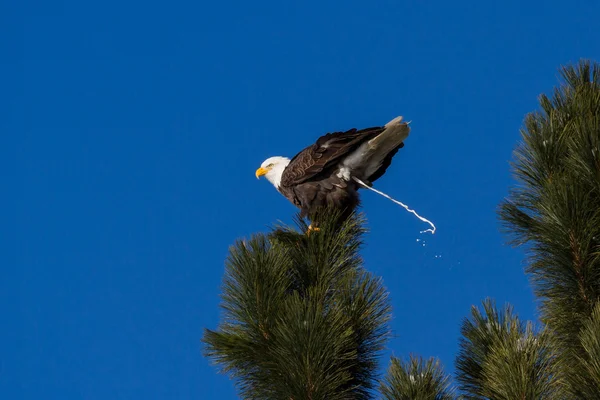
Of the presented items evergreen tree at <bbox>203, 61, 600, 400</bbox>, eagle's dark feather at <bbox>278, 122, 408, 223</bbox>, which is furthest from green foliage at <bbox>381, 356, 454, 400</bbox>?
eagle's dark feather at <bbox>278, 122, 408, 223</bbox>

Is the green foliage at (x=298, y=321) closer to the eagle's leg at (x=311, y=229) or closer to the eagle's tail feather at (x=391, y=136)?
the eagle's leg at (x=311, y=229)

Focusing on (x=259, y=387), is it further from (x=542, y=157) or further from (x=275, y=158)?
(x=275, y=158)

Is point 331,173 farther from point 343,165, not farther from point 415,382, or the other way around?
point 415,382

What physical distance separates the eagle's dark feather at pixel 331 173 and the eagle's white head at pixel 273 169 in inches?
25.2

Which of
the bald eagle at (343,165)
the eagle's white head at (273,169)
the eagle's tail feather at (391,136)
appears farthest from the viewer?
the eagle's white head at (273,169)

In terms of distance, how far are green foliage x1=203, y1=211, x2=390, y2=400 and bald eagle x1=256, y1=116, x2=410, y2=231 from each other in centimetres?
122

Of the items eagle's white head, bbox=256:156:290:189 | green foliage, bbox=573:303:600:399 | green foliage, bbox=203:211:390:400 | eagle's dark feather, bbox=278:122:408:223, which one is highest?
eagle's white head, bbox=256:156:290:189

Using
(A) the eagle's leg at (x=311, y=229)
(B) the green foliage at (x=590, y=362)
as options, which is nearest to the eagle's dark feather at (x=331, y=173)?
Answer: (A) the eagle's leg at (x=311, y=229)

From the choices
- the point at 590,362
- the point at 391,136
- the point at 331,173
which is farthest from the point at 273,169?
the point at 590,362

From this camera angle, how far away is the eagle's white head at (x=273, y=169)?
822 cm

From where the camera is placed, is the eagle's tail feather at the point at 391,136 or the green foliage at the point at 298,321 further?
the eagle's tail feather at the point at 391,136

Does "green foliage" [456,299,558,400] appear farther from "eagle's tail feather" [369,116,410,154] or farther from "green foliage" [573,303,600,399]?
"eagle's tail feather" [369,116,410,154]

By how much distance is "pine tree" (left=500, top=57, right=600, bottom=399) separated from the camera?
5.57m

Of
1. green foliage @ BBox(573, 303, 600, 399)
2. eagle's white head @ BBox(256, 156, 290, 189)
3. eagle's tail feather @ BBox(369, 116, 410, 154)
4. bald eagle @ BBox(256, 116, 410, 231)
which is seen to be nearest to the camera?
green foliage @ BBox(573, 303, 600, 399)
